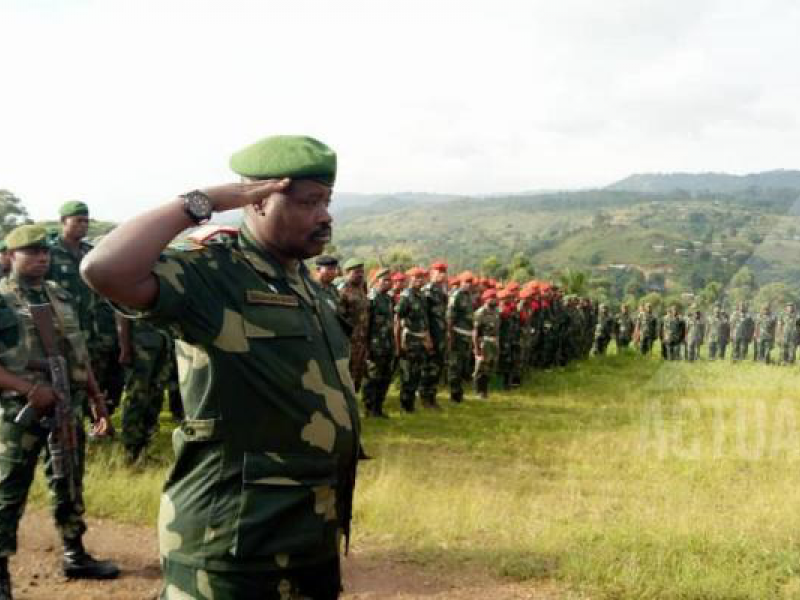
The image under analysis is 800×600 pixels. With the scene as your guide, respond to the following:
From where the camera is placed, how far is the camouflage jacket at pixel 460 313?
12.8m

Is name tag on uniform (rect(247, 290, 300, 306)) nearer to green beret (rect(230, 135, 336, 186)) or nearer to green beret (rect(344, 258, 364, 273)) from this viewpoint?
green beret (rect(230, 135, 336, 186))

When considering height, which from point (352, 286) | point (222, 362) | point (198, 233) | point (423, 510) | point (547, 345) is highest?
point (198, 233)

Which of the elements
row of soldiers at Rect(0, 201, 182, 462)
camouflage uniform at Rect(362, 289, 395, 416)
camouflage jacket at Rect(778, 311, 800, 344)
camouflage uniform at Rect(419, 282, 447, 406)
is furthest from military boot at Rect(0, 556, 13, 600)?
camouflage jacket at Rect(778, 311, 800, 344)

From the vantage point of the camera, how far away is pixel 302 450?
6.77 ft

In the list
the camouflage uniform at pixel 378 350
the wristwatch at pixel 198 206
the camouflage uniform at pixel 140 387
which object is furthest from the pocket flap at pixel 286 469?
the camouflage uniform at pixel 378 350

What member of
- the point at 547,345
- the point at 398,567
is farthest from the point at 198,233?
the point at 547,345

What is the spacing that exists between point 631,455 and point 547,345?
1084 cm

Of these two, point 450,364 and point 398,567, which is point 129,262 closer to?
point 398,567

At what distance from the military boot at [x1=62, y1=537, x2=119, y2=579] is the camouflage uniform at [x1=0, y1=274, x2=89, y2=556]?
19 cm

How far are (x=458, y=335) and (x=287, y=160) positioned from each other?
35.6ft

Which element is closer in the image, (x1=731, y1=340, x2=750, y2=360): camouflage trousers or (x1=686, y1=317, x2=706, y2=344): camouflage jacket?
(x1=731, y1=340, x2=750, y2=360): camouflage trousers

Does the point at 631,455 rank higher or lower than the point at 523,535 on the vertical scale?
lower

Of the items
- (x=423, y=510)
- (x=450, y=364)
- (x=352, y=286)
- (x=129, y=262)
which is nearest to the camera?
(x=129, y=262)

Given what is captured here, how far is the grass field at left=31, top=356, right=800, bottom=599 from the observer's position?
185 inches
